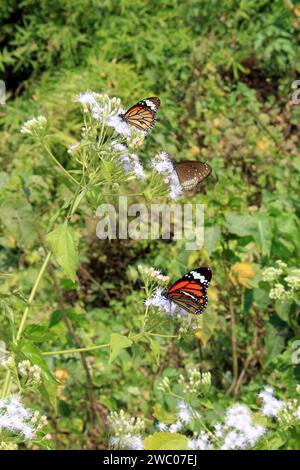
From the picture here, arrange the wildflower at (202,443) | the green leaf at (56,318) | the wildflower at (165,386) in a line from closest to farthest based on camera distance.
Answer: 1. the wildflower at (202,443)
2. the wildflower at (165,386)
3. the green leaf at (56,318)

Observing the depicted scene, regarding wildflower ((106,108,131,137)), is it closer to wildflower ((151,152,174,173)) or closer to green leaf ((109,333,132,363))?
wildflower ((151,152,174,173))

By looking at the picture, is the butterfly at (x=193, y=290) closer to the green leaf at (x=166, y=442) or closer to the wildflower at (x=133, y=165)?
the wildflower at (x=133, y=165)

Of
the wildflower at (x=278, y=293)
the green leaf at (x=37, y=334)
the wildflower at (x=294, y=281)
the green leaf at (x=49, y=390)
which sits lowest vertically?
the green leaf at (x=49, y=390)

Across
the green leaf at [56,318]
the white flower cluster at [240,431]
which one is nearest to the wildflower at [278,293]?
the white flower cluster at [240,431]

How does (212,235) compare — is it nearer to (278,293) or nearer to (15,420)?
(278,293)

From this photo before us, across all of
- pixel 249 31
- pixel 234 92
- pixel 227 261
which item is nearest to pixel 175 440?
pixel 227 261

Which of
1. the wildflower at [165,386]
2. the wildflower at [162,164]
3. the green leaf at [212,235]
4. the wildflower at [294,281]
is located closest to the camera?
the wildflower at [162,164]

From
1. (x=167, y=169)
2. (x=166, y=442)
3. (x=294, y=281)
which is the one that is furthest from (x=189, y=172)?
(x=166, y=442)
